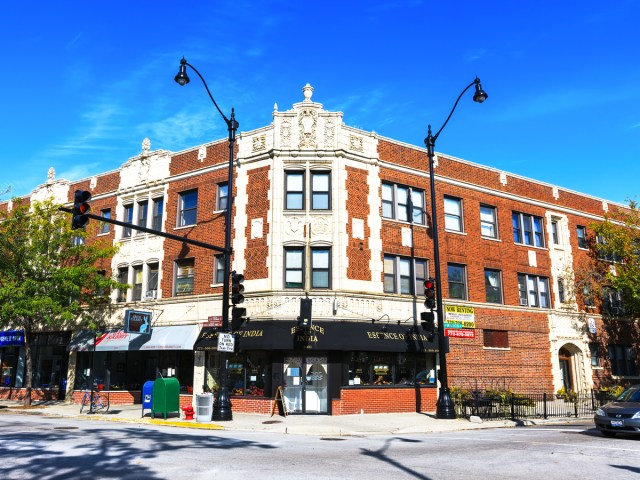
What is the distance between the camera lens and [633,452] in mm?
12312

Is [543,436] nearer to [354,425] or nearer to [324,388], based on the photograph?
[354,425]

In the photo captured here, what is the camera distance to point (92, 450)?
11.5 meters

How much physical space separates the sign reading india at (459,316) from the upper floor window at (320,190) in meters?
7.52

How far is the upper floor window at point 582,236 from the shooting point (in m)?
33.2

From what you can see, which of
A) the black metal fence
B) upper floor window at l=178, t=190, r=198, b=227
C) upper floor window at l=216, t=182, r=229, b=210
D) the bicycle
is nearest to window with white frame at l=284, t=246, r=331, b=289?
upper floor window at l=216, t=182, r=229, b=210

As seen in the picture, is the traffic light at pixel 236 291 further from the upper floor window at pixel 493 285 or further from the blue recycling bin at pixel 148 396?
the upper floor window at pixel 493 285

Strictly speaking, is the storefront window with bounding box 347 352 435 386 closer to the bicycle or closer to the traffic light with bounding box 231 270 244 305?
the traffic light with bounding box 231 270 244 305

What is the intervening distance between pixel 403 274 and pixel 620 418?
1163 centimetres

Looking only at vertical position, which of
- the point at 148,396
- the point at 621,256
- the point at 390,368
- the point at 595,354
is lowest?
the point at 148,396

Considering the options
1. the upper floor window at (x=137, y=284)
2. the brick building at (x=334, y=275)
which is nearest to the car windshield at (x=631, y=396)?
the brick building at (x=334, y=275)

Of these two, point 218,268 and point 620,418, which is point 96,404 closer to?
point 218,268

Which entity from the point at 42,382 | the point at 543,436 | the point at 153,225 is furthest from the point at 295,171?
the point at 42,382

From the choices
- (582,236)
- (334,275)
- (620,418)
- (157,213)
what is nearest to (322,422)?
(334,275)

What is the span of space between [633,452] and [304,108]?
1789 centimetres
